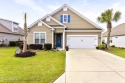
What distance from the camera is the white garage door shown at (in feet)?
86.9

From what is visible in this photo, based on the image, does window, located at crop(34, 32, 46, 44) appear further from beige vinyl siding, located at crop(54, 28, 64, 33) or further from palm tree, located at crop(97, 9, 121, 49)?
palm tree, located at crop(97, 9, 121, 49)

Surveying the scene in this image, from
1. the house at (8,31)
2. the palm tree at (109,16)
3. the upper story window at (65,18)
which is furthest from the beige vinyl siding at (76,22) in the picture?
the house at (8,31)

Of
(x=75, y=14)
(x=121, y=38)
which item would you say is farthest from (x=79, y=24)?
(x=121, y=38)

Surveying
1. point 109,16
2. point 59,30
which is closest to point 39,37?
point 59,30

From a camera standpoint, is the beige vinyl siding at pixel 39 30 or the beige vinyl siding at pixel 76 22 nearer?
the beige vinyl siding at pixel 39 30

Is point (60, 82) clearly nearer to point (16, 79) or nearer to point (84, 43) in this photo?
point (16, 79)

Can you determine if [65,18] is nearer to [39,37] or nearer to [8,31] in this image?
[39,37]

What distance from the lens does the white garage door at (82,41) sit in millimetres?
26500

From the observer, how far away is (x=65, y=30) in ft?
85.6

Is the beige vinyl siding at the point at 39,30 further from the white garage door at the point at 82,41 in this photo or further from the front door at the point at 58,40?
the white garage door at the point at 82,41

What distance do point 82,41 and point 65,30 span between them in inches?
139

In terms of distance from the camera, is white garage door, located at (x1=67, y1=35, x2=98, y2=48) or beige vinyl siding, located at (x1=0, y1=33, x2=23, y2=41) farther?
beige vinyl siding, located at (x1=0, y1=33, x2=23, y2=41)

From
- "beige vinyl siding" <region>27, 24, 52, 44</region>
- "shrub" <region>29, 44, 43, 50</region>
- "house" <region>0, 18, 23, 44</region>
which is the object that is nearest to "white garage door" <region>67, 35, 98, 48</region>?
"beige vinyl siding" <region>27, 24, 52, 44</region>

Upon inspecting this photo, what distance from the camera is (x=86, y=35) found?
86.6 ft
